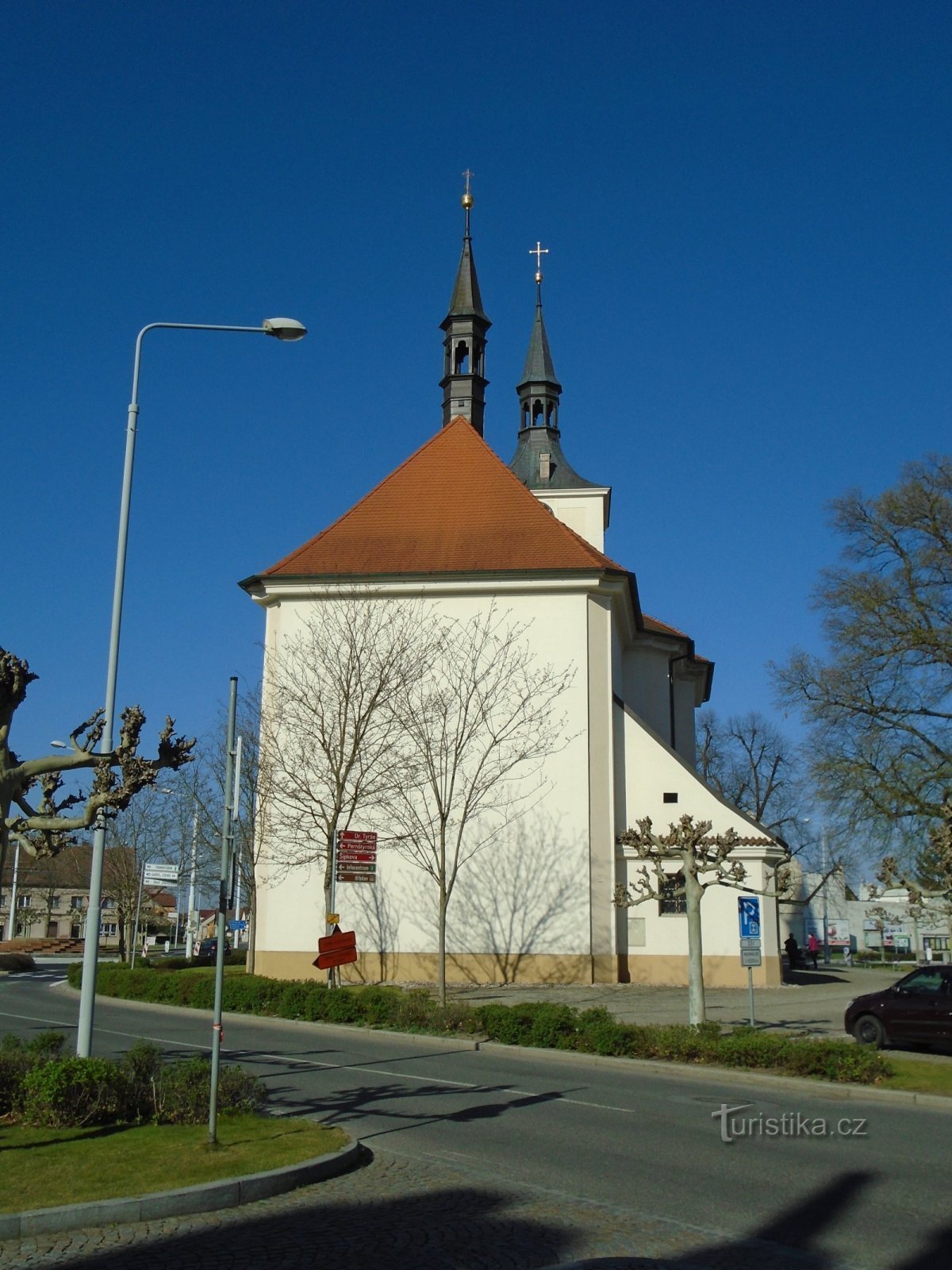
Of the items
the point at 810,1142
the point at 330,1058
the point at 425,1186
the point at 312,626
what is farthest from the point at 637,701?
the point at 425,1186

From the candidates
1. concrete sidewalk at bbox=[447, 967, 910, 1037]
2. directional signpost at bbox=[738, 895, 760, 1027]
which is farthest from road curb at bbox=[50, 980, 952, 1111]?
directional signpost at bbox=[738, 895, 760, 1027]

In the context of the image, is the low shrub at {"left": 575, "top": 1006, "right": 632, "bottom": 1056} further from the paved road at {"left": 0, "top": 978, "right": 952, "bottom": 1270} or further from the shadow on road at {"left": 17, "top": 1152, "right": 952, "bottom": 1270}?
the shadow on road at {"left": 17, "top": 1152, "right": 952, "bottom": 1270}

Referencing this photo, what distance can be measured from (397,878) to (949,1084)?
18412 mm

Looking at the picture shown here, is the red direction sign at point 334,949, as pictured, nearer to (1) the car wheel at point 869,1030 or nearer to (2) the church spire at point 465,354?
(1) the car wheel at point 869,1030

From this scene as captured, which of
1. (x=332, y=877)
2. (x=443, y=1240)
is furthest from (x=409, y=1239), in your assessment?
(x=332, y=877)

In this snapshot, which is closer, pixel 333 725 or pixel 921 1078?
pixel 921 1078

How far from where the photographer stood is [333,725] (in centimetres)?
2855

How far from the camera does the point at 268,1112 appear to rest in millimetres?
11234

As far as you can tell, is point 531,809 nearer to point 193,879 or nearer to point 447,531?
point 447,531

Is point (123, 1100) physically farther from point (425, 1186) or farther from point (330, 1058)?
point (330, 1058)

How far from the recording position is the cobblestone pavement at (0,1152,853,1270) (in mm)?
6559

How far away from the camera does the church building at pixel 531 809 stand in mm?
30328

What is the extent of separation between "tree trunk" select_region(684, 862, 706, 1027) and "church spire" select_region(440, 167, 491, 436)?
24748mm

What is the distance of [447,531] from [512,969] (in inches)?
482
